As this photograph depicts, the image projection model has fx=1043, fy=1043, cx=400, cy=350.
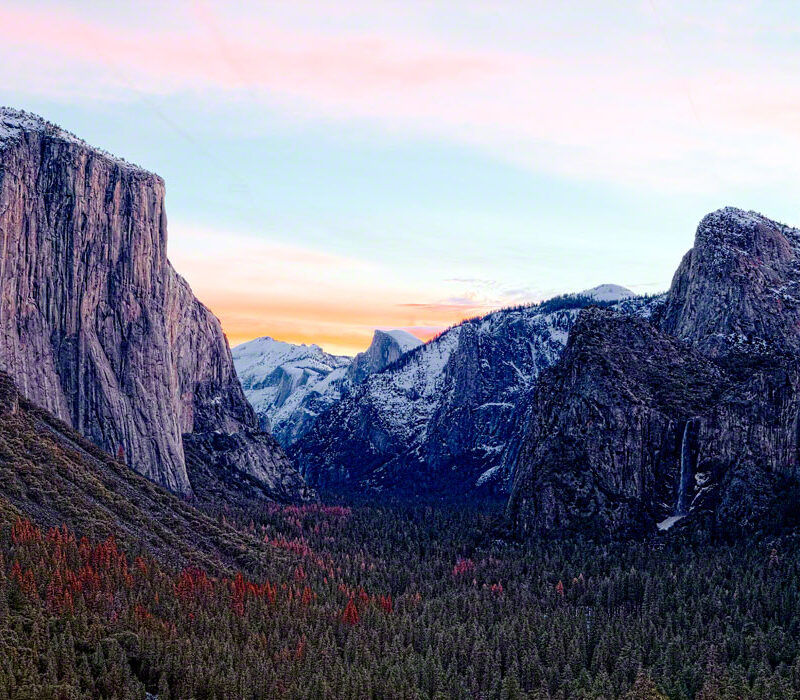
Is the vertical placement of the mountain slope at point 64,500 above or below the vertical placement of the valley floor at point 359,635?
above

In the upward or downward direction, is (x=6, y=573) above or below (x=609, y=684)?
above

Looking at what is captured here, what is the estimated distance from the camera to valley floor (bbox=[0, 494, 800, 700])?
129500 millimetres

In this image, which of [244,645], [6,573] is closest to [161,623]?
[244,645]

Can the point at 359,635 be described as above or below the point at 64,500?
below

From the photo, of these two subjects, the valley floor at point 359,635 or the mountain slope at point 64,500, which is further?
the mountain slope at point 64,500

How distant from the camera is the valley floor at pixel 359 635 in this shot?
129500mm

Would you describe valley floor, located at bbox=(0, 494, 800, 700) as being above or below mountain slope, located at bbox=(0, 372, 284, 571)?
below

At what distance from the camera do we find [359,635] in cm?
16212

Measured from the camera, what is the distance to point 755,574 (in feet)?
641

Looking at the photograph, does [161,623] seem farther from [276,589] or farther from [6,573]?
[276,589]

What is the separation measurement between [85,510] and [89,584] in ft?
107

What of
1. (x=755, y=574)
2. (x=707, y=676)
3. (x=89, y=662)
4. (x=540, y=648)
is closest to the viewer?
(x=89, y=662)

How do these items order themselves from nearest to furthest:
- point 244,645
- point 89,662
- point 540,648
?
point 89,662 < point 244,645 < point 540,648

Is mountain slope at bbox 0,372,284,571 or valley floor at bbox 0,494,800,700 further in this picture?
mountain slope at bbox 0,372,284,571
